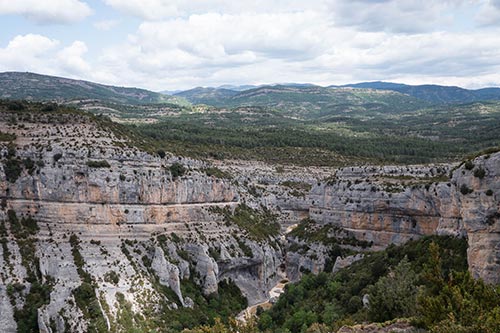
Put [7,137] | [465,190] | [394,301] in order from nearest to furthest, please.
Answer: [394,301]
[465,190]
[7,137]

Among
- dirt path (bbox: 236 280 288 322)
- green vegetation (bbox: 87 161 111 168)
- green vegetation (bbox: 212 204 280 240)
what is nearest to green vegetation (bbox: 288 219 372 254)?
green vegetation (bbox: 212 204 280 240)

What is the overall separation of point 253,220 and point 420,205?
104ft

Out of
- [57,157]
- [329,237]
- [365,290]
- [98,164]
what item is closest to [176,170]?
[98,164]

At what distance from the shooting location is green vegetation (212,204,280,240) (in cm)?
8588

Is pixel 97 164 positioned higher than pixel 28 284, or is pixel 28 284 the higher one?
pixel 97 164

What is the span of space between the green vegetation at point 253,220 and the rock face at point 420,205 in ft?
31.6

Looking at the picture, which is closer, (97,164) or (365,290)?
(365,290)

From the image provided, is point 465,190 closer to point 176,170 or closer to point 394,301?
point 394,301

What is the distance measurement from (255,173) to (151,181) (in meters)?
48.2

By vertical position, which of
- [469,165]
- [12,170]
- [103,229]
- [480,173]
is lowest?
[103,229]

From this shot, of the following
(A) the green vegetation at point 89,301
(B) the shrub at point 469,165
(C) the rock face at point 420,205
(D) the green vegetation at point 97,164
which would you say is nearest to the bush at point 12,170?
(D) the green vegetation at point 97,164

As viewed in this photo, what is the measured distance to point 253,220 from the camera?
9312cm

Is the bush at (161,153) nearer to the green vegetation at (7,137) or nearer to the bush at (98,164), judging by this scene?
the bush at (98,164)

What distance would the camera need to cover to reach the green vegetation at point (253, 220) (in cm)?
8588
